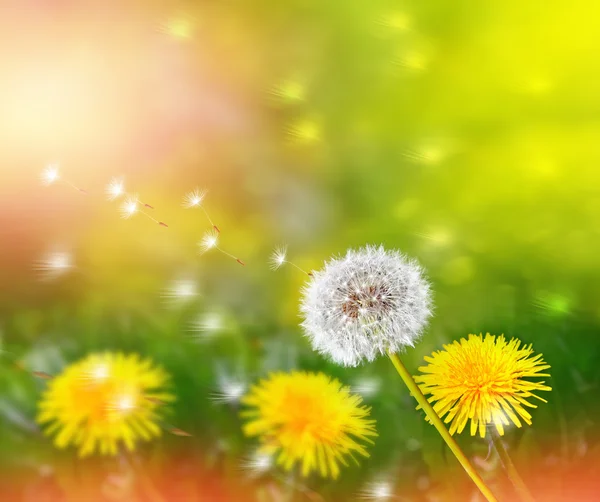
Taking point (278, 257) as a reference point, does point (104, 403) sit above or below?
below

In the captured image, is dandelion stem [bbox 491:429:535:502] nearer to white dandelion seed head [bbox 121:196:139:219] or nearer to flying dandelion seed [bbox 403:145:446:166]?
flying dandelion seed [bbox 403:145:446:166]

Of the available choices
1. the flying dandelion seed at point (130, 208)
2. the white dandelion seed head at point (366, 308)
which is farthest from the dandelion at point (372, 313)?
the flying dandelion seed at point (130, 208)

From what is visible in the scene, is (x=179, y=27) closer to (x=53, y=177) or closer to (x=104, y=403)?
(x=53, y=177)

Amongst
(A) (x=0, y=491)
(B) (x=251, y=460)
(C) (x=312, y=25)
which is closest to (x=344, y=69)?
(C) (x=312, y=25)

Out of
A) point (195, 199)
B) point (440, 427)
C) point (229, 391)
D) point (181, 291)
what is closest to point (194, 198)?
point (195, 199)

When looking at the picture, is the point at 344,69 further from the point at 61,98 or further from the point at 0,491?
the point at 0,491

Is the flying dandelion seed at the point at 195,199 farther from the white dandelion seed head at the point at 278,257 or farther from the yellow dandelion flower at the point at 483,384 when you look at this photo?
the yellow dandelion flower at the point at 483,384

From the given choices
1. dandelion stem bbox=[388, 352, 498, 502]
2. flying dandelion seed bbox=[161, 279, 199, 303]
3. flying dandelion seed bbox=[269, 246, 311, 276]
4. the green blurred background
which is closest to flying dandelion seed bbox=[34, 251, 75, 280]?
the green blurred background
